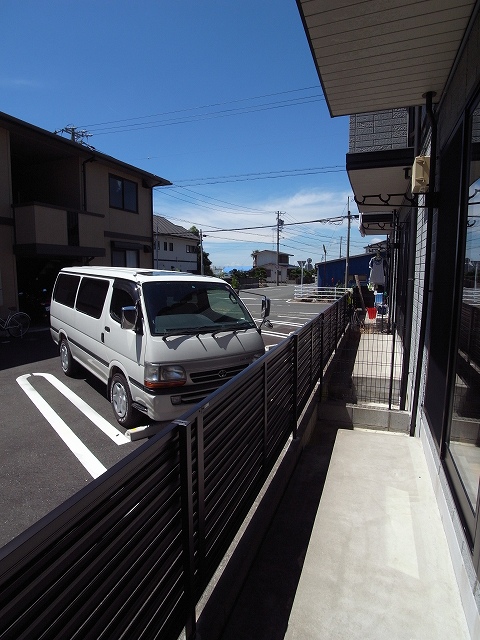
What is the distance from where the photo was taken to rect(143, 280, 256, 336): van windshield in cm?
407

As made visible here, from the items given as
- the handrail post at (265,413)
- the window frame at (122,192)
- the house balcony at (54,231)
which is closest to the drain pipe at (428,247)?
the handrail post at (265,413)

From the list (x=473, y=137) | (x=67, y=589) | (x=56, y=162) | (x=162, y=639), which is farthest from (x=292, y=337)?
(x=56, y=162)

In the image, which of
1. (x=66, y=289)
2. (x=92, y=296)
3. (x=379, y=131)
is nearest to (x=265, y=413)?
(x=92, y=296)

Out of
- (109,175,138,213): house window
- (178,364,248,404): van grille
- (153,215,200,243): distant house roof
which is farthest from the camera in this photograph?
(153,215,200,243): distant house roof

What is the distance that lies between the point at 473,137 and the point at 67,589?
297 cm

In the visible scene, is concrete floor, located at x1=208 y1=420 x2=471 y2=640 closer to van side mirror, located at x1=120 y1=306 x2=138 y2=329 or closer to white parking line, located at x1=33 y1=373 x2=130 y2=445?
white parking line, located at x1=33 y1=373 x2=130 y2=445

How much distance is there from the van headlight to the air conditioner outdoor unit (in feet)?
9.21

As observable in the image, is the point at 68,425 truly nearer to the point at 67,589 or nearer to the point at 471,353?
the point at 67,589

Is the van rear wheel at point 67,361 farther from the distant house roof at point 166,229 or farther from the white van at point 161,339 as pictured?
the distant house roof at point 166,229

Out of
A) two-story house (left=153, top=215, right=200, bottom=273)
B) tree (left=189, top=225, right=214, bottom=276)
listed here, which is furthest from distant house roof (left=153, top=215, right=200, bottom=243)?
tree (left=189, top=225, right=214, bottom=276)

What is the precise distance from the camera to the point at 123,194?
1488cm

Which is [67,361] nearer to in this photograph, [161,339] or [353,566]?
[161,339]

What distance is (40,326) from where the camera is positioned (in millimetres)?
12172

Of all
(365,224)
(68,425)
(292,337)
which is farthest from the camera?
(365,224)
